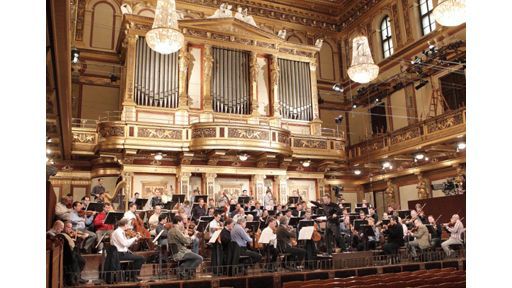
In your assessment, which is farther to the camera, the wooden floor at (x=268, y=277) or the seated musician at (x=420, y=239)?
the seated musician at (x=420, y=239)

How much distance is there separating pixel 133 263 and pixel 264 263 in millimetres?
2645

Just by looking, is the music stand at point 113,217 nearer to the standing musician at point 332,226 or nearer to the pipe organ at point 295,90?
the standing musician at point 332,226

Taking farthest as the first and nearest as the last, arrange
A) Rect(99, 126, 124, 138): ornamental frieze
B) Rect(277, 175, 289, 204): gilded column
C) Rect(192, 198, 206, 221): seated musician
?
Rect(277, 175, 289, 204): gilded column < Rect(99, 126, 124, 138): ornamental frieze < Rect(192, 198, 206, 221): seated musician

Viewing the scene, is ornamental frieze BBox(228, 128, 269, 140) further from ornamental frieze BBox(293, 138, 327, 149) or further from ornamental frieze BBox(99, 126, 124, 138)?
ornamental frieze BBox(99, 126, 124, 138)

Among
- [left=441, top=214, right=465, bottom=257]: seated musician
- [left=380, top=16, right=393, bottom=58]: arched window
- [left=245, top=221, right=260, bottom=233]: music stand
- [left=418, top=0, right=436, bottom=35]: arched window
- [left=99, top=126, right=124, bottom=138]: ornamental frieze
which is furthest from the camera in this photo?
[left=380, top=16, right=393, bottom=58]: arched window

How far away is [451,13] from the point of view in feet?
22.7

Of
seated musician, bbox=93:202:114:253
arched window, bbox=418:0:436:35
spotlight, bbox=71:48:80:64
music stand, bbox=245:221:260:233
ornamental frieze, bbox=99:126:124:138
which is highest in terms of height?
arched window, bbox=418:0:436:35

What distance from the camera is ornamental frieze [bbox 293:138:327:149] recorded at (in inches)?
590

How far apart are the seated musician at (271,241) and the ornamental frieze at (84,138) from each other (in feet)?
23.6

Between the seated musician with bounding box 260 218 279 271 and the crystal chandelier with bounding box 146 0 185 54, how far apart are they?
462 cm

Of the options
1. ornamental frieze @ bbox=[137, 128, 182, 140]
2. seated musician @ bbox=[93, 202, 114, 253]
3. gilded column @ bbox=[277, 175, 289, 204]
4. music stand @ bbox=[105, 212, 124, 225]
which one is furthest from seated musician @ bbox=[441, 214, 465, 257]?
ornamental frieze @ bbox=[137, 128, 182, 140]

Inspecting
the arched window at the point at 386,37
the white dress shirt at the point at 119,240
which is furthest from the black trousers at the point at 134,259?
the arched window at the point at 386,37

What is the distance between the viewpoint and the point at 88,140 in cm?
1322

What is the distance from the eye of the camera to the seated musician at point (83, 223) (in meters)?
7.15
